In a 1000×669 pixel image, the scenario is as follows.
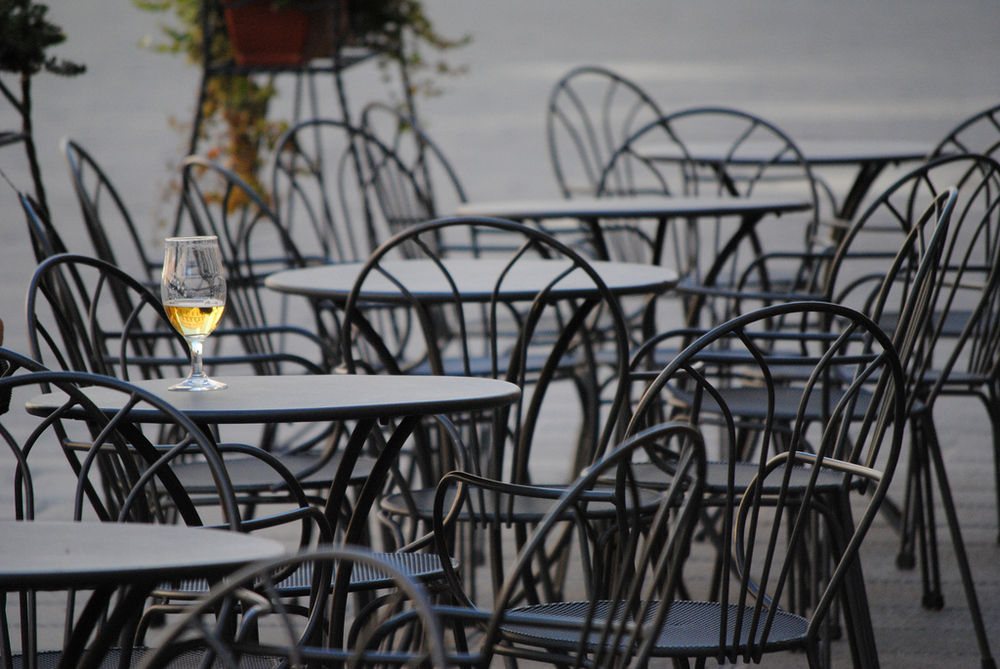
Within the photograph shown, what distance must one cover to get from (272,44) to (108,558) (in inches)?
136

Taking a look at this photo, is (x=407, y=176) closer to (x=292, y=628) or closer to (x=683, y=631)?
(x=683, y=631)

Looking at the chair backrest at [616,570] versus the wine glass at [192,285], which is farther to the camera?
the wine glass at [192,285]

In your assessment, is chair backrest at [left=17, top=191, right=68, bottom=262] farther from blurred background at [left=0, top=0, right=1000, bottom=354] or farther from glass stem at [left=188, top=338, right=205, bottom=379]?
blurred background at [left=0, top=0, right=1000, bottom=354]

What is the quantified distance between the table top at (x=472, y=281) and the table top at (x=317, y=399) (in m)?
0.39

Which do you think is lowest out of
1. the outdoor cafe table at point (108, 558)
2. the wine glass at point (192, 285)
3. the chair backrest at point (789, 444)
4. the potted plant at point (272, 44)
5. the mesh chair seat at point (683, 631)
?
the mesh chair seat at point (683, 631)

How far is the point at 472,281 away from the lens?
87.5 inches

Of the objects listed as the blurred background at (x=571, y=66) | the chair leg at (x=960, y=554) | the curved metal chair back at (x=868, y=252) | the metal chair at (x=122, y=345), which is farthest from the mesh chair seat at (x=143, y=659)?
the blurred background at (x=571, y=66)

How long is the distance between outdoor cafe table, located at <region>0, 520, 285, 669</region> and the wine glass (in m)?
0.39

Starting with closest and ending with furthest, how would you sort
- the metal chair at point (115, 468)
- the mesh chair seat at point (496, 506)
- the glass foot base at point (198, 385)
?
1. the metal chair at point (115, 468)
2. the glass foot base at point (198, 385)
3. the mesh chair seat at point (496, 506)

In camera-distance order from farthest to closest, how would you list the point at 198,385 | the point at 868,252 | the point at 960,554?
the point at 868,252 → the point at 960,554 → the point at 198,385

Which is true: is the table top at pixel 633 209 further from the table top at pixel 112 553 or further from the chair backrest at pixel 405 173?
the table top at pixel 112 553

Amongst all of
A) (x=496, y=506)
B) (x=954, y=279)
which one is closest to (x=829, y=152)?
(x=954, y=279)

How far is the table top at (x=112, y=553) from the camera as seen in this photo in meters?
0.88

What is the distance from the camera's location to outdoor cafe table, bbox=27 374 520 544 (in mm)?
1300
